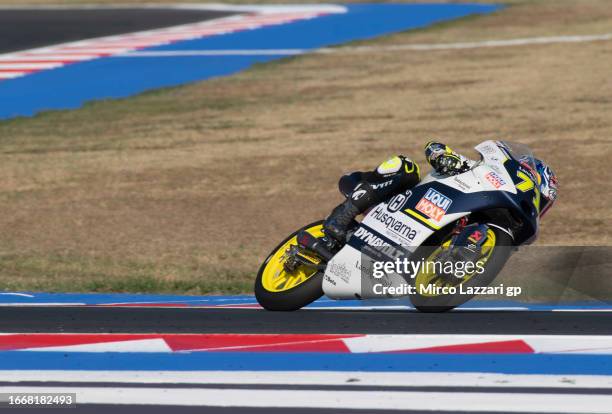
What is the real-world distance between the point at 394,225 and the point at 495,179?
764mm

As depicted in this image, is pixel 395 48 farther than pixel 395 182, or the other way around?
pixel 395 48

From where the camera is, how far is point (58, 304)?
9.26 m

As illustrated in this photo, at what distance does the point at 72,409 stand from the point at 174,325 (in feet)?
6.20

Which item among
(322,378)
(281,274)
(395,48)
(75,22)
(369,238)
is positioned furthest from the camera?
(75,22)

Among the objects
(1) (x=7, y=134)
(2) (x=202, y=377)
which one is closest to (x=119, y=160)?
(1) (x=7, y=134)

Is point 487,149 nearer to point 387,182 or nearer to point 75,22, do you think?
point 387,182

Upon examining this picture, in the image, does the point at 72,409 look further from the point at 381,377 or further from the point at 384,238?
the point at 384,238

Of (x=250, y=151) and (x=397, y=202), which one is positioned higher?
(x=397, y=202)

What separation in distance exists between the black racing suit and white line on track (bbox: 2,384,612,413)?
207cm

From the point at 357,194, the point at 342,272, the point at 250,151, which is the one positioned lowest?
the point at 250,151

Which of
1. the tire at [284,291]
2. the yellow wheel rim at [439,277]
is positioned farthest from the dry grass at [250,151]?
the yellow wheel rim at [439,277]

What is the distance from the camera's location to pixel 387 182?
8414 mm

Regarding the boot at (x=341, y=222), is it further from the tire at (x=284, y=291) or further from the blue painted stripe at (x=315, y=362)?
the blue painted stripe at (x=315, y=362)

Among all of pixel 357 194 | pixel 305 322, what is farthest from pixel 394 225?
pixel 305 322
